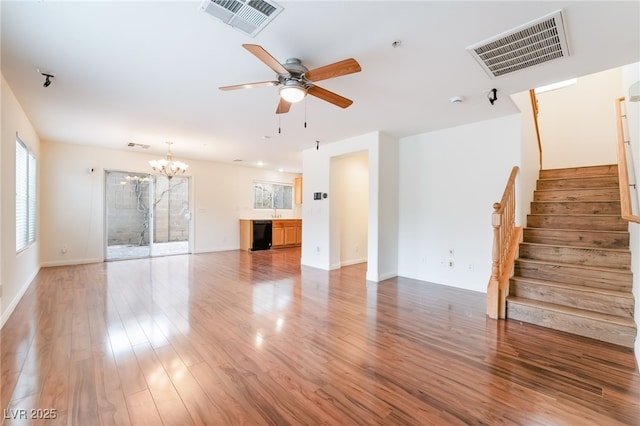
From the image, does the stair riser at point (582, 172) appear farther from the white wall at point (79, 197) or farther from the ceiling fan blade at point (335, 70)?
the white wall at point (79, 197)

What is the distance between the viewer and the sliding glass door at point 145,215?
6.71 meters

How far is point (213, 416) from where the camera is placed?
1667 mm

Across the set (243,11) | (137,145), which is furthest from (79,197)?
(243,11)

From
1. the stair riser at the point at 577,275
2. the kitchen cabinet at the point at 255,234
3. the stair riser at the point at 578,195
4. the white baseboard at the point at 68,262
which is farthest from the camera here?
the kitchen cabinet at the point at 255,234

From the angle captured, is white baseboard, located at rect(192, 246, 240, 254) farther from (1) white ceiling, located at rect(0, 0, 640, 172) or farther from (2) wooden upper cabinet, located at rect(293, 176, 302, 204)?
(1) white ceiling, located at rect(0, 0, 640, 172)

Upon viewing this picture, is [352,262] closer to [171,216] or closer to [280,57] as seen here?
[280,57]

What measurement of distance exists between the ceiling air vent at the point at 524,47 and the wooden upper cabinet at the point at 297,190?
290 inches

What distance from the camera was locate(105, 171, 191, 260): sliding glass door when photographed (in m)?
6.71

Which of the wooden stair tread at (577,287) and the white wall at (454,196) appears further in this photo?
the white wall at (454,196)

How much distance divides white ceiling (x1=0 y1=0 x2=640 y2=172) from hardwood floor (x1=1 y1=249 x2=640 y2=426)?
257 cm

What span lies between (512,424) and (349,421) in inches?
37.2

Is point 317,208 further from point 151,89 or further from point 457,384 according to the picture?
point 457,384

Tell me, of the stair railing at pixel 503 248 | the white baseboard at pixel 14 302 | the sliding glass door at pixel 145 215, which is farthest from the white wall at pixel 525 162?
the sliding glass door at pixel 145 215

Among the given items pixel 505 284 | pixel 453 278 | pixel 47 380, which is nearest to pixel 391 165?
pixel 453 278
